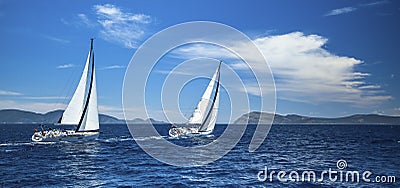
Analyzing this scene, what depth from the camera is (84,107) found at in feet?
217

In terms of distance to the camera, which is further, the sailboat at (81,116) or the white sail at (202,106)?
the white sail at (202,106)

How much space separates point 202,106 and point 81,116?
34228mm

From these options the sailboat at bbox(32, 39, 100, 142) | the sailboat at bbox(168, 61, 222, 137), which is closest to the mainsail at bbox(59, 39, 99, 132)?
the sailboat at bbox(32, 39, 100, 142)

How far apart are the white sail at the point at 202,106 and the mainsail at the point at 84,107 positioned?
101 feet

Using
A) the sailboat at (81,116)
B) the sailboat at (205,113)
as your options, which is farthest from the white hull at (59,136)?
the sailboat at (205,113)

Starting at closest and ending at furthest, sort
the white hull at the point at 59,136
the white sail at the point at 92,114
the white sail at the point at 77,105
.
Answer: the white hull at the point at 59,136, the white sail at the point at 77,105, the white sail at the point at 92,114

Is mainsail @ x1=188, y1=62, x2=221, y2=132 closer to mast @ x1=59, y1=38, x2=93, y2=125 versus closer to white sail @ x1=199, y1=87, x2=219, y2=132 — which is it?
white sail @ x1=199, y1=87, x2=219, y2=132

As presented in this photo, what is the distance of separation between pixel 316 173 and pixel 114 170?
2077cm

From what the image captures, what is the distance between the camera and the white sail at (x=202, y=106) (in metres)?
86.9

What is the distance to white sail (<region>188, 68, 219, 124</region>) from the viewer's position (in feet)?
285

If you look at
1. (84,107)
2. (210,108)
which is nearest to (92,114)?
(84,107)

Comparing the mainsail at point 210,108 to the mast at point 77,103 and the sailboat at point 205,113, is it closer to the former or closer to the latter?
the sailboat at point 205,113

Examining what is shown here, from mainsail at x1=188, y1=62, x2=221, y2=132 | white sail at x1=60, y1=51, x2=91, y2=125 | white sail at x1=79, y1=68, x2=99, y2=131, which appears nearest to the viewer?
white sail at x1=60, y1=51, x2=91, y2=125

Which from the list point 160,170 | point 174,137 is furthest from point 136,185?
point 174,137
